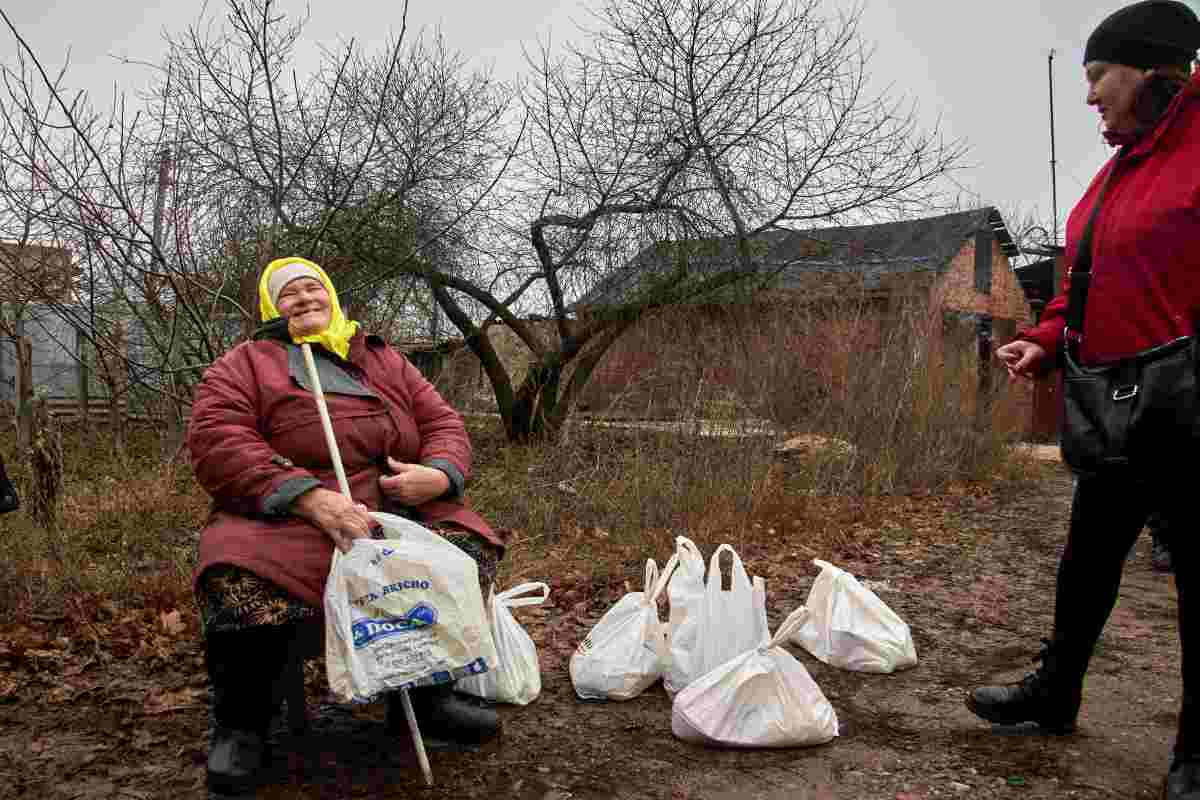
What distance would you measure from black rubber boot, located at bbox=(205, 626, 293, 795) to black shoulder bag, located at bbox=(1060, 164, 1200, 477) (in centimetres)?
201

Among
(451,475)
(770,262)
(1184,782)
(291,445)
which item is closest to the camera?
(1184,782)

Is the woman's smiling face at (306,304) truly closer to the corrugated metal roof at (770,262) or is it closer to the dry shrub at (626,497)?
the dry shrub at (626,497)

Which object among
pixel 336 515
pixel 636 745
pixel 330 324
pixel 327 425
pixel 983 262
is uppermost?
pixel 983 262

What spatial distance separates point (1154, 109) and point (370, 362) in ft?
7.12

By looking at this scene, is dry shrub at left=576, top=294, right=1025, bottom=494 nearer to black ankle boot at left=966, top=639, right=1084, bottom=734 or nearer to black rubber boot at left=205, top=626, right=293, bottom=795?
black ankle boot at left=966, top=639, right=1084, bottom=734

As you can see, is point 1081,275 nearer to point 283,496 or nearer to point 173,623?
point 283,496

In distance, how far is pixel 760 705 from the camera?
2.67 meters

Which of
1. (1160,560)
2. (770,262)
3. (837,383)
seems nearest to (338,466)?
(1160,560)

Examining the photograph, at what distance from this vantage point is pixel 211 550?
236cm

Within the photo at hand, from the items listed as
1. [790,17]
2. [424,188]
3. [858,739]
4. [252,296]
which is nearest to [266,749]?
[858,739]

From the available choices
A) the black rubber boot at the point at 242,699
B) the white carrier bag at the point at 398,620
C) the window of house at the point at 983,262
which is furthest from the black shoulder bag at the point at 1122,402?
the window of house at the point at 983,262

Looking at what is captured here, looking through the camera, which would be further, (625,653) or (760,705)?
(625,653)

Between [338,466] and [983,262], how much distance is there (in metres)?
28.4

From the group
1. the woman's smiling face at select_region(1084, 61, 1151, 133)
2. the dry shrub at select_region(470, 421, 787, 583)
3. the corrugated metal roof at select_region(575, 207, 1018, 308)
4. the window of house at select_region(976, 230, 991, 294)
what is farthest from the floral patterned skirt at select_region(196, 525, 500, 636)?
the window of house at select_region(976, 230, 991, 294)
